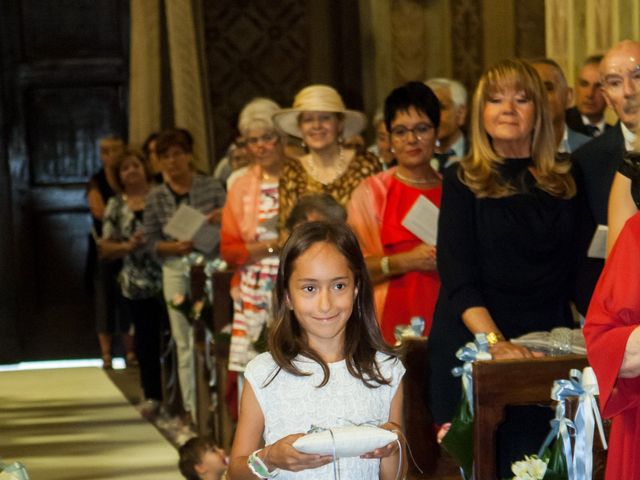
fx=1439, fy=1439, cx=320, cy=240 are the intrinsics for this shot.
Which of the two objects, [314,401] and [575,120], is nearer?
[314,401]

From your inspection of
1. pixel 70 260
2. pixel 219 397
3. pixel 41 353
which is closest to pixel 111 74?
pixel 70 260

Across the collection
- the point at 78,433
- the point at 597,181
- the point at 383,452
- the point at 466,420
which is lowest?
the point at 78,433

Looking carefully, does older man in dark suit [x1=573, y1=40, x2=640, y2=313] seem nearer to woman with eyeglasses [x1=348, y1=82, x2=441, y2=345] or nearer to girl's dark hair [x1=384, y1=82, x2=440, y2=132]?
woman with eyeglasses [x1=348, y1=82, x2=441, y2=345]

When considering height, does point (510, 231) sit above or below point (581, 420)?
above

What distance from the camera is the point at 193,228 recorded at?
9.43m

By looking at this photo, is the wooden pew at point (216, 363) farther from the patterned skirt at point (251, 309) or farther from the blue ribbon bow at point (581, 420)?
the blue ribbon bow at point (581, 420)

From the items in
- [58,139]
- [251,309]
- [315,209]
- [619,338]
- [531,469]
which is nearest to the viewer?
[619,338]

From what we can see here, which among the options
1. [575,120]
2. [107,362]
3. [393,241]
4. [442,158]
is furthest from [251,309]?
[107,362]

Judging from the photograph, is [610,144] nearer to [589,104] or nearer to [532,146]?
[532,146]

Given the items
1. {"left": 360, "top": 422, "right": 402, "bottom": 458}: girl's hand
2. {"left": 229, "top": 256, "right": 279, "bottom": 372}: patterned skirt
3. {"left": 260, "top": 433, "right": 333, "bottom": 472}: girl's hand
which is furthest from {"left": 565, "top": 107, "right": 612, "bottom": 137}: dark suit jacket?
{"left": 260, "top": 433, "right": 333, "bottom": 472}: girl's hand

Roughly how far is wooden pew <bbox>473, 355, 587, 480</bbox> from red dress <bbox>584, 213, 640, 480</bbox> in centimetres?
95

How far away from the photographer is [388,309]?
5.96m

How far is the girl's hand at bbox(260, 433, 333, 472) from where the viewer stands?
121 inches

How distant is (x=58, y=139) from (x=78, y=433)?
17.6 feet
